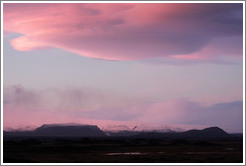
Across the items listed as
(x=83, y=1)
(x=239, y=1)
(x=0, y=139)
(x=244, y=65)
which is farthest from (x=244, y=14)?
(x=0, y=139)

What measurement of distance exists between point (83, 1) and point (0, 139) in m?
13.9

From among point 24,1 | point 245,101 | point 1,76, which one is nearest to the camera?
point 1,76

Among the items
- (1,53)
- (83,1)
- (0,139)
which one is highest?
(83,1)

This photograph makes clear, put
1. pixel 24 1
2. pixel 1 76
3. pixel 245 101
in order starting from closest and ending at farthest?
1. pixel 1 76
2. pixel 245 101
3. pixel 24 1

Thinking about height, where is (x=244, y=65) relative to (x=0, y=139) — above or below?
above

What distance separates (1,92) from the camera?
2927 centimetres

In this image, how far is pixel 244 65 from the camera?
104ft

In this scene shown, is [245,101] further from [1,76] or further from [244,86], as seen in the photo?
[1,76]

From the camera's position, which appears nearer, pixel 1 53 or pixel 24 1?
pixel 1 53

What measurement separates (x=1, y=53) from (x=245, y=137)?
71.2 feet

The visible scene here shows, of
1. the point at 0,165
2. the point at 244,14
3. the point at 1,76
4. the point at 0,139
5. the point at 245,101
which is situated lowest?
the point at 0,165

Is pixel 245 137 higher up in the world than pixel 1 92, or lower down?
lower down

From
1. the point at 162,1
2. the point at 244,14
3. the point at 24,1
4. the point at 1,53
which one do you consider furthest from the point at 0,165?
the point at 244,14

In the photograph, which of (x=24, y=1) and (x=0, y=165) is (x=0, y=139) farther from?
(x=24, y=1)
